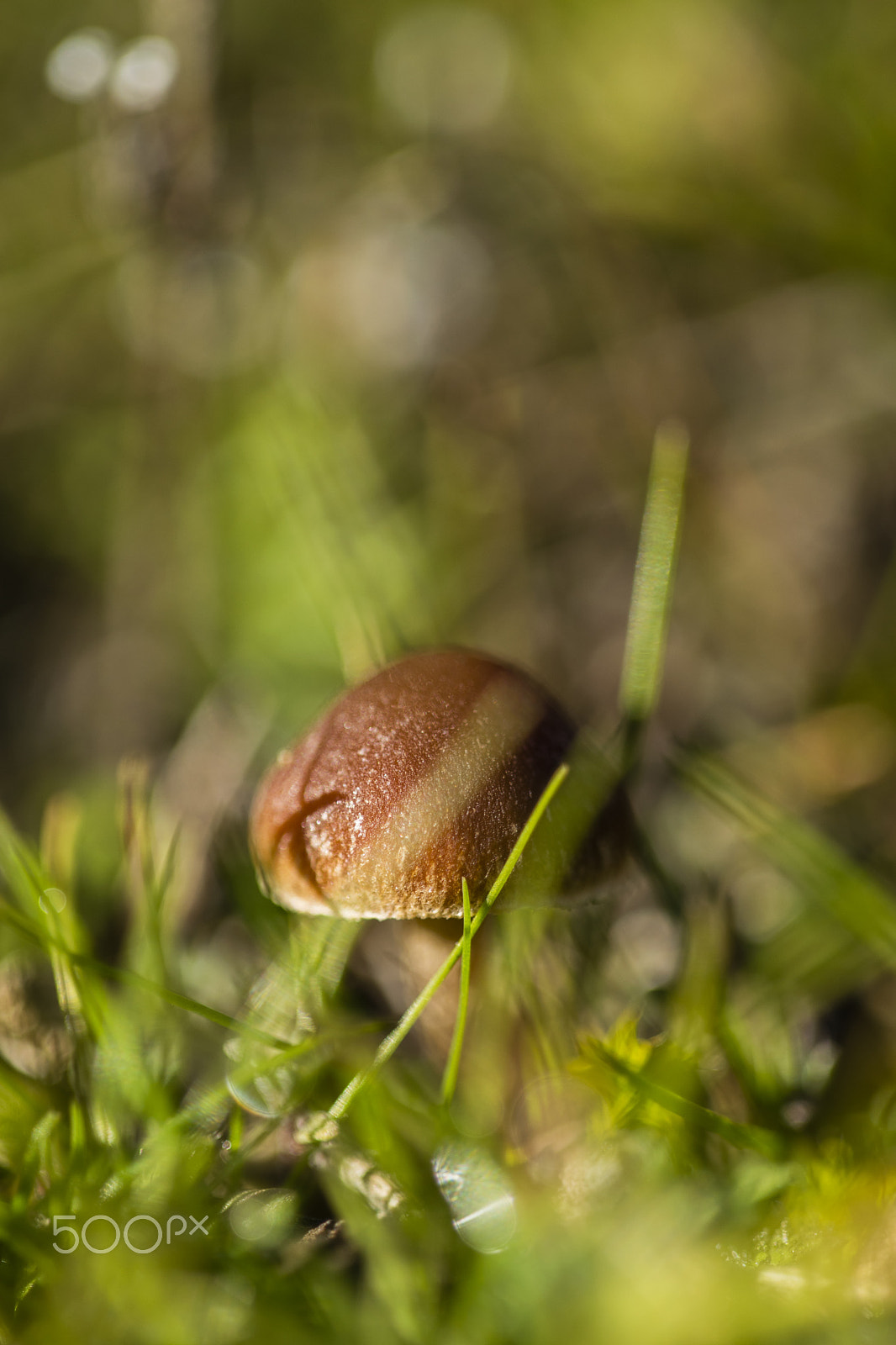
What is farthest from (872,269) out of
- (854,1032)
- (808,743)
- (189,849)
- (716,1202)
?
(716,1202)

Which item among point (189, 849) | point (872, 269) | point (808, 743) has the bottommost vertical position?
point (808, 743)

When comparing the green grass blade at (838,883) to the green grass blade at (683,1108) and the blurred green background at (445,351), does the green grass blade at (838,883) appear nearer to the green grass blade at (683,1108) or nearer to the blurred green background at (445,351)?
the green grass blade at (683,1108)

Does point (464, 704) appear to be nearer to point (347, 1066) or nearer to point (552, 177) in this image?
point (347, 1066)

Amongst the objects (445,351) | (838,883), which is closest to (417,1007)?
(838,883)

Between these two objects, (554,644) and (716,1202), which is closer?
(716,1202)

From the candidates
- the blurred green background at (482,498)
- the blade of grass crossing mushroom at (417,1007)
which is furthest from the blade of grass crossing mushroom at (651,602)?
the blade of grass crossing mushroom at (417,1007)

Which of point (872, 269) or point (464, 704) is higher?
point (464, 704)
